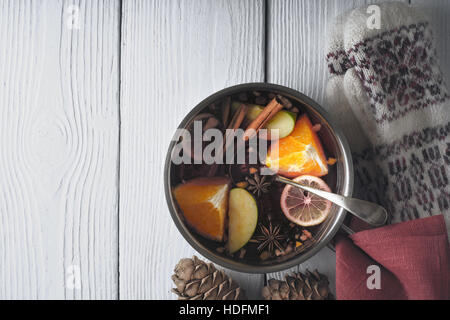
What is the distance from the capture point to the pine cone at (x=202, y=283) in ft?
2.17

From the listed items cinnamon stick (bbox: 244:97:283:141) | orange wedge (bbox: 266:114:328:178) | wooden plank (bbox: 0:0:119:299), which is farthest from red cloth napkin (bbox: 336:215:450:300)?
wooden plank (bbox: 0:0:119:299)

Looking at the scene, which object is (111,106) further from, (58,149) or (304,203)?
(304,203)

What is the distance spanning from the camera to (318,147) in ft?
2.25

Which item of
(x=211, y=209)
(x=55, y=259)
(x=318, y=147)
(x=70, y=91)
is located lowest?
(x=55, y=259)

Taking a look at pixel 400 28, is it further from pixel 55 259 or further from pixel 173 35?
pixel 55 259

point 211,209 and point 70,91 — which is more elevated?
point 70,91

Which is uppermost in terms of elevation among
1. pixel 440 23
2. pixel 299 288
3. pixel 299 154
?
pixel 440 23

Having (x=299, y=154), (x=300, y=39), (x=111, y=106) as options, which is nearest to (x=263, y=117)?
(x=299, y=154)

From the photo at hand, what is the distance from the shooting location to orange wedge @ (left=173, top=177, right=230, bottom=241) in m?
0.67

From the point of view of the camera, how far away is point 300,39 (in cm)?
75

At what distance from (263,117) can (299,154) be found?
0.30 ft

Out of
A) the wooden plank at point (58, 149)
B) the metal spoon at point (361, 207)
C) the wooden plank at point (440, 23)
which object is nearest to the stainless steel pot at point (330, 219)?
the metal spoon at point (361, 207)
